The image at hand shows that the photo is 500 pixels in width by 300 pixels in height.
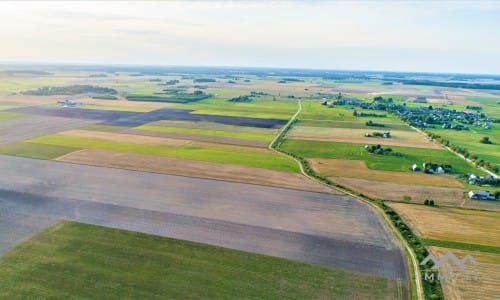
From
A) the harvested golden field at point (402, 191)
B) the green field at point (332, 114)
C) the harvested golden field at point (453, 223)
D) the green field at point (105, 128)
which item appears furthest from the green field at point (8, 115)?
the harvested golden field at point (453, 223)

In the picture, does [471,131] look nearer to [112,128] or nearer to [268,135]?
[268,135]

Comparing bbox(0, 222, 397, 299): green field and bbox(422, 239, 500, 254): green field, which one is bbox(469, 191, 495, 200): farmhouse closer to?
bbox(422, 239, 500, 254): green field

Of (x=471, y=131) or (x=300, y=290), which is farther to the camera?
(x=471, y=131)

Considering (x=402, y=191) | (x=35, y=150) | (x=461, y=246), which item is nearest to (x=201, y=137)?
(x=35, y=150)

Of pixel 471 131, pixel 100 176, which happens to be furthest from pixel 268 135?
pixel 471 131

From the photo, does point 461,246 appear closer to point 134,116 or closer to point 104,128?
point 104,128

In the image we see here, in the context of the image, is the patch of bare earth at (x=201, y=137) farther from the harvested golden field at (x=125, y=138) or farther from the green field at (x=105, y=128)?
the green field at (x=105, y=128)

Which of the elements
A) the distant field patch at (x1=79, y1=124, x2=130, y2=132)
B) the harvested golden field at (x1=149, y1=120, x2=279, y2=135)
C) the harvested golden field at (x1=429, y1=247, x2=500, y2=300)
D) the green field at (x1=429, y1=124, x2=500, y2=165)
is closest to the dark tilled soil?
the distant field patch at (x1=79, y1=124, x2=130, y2=132)
